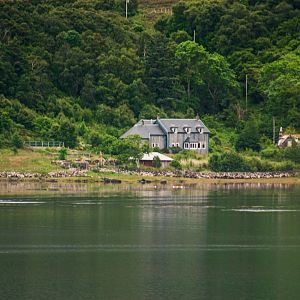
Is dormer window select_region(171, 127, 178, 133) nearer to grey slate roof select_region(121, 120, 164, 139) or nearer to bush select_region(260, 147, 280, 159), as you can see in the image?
grey slate roof select_region(121, 120, 164, 139)

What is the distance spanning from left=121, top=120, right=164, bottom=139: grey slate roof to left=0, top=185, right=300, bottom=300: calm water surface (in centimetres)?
2130

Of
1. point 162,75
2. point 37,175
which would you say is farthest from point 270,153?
point 37,175

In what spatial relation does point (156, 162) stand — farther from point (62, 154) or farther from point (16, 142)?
point (16, 142)

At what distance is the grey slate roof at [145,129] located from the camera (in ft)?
Answer: 366

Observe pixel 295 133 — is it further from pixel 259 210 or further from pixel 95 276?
pixel 95 276

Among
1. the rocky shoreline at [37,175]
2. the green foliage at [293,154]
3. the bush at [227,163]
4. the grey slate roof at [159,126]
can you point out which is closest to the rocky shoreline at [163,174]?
the rocky shoreline at [37,175]

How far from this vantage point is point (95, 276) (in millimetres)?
49156

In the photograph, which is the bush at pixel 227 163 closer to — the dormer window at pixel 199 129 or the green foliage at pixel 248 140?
the green foliage at pixel 248 140

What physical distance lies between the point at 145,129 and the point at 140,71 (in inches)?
476

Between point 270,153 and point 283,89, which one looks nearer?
point 270,153

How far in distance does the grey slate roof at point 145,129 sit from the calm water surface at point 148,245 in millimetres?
21304

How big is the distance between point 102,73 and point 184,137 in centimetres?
1288

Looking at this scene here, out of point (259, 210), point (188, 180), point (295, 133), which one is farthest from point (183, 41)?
point (259, 210)

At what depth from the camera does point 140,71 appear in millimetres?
122875
